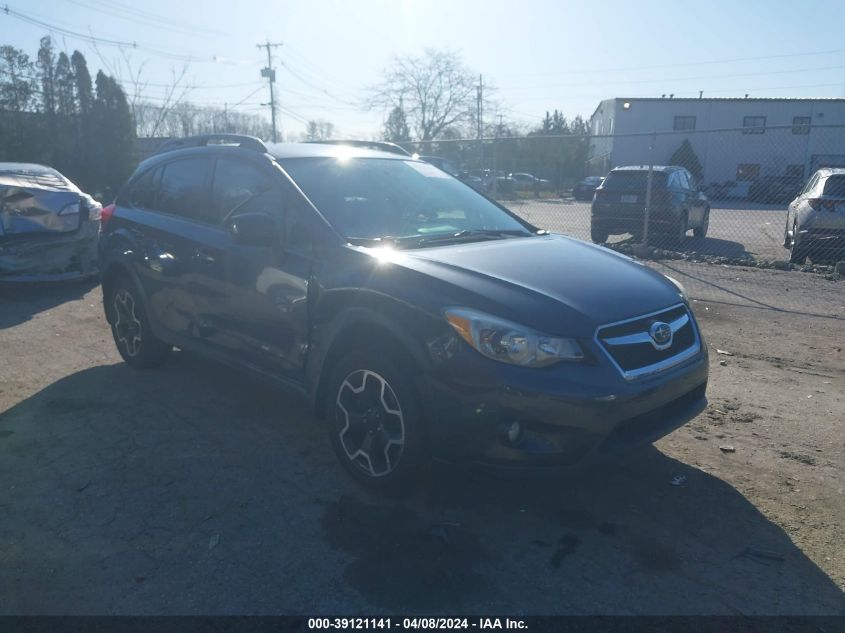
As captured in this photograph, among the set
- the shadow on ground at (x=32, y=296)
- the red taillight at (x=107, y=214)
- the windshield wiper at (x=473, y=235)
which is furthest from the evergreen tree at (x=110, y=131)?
the windshield wiper at (x=473, y=235)

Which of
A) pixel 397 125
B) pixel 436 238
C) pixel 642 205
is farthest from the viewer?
pixel 397 125

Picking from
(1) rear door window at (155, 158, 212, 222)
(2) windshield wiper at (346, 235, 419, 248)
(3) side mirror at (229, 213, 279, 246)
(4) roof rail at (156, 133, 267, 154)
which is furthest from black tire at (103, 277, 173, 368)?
(2) windshield wiper at (346, 235, 419, 248)

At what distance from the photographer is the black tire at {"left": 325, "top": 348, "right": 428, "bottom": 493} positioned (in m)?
3.42

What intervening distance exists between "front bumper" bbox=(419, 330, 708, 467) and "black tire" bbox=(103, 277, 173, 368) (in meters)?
3.28

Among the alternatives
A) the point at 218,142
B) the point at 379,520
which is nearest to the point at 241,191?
the point at 218,142

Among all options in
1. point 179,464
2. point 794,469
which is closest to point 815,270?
point 794,469

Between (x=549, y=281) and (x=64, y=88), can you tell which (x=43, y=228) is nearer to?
(x=549, y=281)

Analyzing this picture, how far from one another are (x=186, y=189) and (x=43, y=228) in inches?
185

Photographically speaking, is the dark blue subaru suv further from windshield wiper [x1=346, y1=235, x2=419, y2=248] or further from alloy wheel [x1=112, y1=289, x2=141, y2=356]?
alloy wheel [x1=112, y1=289, x2=141, y2=356]

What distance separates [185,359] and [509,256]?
3.60 m

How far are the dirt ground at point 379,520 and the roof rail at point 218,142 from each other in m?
1.85

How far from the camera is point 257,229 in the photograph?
162 inches

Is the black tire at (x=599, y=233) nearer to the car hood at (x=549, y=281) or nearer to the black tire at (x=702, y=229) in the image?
the black tire at (x=702, y=229)

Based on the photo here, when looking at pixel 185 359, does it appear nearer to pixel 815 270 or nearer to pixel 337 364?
pixel 337 364
